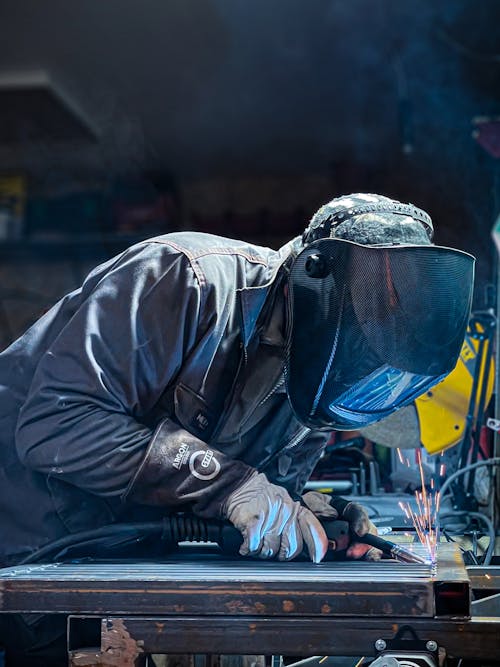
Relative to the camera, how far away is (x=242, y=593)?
1143 mm

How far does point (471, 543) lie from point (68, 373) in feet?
4.09

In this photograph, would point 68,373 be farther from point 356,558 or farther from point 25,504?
point 356,558

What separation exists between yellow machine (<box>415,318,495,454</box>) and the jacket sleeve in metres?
1.27

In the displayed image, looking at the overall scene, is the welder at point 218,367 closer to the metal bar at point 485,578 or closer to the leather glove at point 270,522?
the leather glove at point 270,522

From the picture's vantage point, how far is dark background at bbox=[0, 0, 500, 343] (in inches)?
164

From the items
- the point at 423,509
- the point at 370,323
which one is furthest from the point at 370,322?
the point at 423,509

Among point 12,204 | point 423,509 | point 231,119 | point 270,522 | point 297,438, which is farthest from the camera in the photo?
point 12,204

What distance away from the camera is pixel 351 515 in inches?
64.5

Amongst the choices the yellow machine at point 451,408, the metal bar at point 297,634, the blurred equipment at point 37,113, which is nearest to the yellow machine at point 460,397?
the yellow machine at point 451,408

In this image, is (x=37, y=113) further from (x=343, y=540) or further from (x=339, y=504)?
(x=343, y=540)

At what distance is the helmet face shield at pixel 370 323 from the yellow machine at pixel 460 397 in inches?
41.1

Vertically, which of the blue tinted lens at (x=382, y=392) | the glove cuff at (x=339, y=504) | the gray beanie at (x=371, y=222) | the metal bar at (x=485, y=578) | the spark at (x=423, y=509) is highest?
the gray beanie at (x=371, y=222)

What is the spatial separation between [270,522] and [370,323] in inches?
15.3

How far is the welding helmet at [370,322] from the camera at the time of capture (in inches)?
57.1
